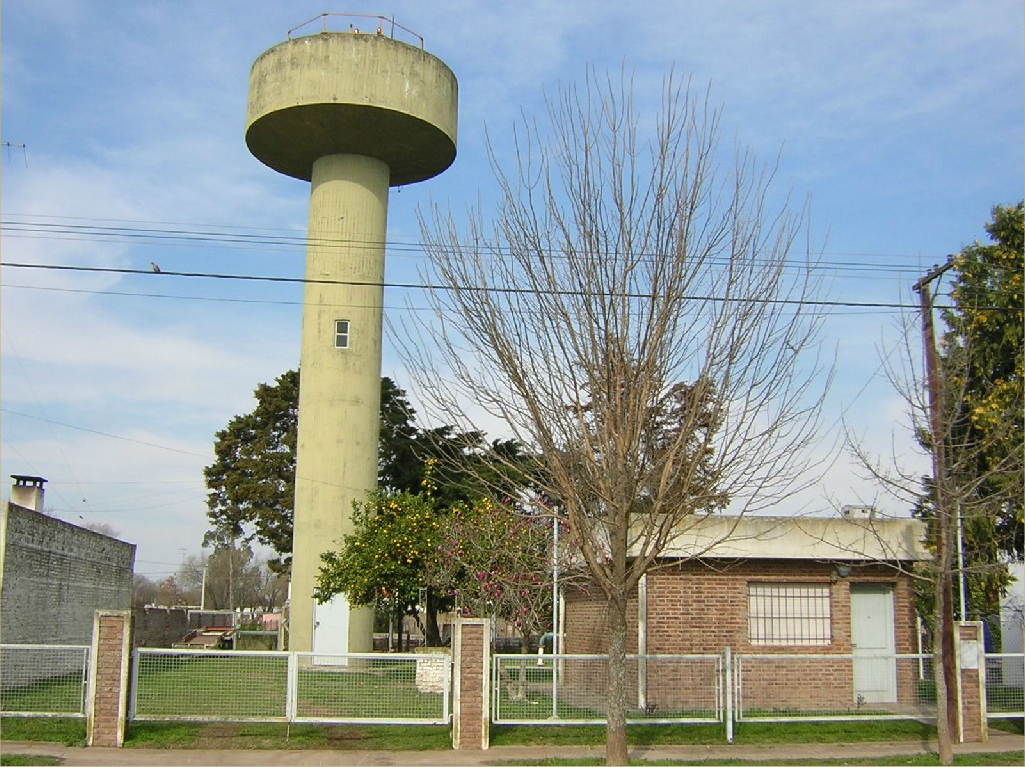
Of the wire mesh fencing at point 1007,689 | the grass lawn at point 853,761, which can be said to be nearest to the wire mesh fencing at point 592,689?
the grass lawn at point 853,761

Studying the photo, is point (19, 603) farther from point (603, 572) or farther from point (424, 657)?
point (603, 572)

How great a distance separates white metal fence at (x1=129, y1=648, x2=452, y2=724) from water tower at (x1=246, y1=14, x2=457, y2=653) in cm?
1127

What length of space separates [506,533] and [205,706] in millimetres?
9434

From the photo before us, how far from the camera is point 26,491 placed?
24484mm

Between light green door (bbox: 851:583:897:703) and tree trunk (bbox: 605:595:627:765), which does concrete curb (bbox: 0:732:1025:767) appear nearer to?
tree trunk (bbox: 605:595:627:765)

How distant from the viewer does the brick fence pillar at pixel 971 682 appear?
1575 cm

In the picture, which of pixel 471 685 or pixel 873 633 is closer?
pixel 471 685

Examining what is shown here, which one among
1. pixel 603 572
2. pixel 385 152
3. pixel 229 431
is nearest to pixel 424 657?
pixel 603 572

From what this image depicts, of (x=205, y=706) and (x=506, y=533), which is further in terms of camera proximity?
(x=506, y=533)

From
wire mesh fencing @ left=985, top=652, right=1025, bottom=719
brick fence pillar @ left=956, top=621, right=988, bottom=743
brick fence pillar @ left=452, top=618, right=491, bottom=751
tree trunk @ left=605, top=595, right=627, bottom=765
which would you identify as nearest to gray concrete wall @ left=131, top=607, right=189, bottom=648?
brick fence pillar @ left=452, top=618, right=491, bottom=751

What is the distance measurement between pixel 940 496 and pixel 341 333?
16.5 meters

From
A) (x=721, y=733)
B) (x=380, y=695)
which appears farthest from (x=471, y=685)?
(x=721, y=733)

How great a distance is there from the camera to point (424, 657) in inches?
575

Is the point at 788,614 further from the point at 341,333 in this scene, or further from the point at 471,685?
the point at 341,333
